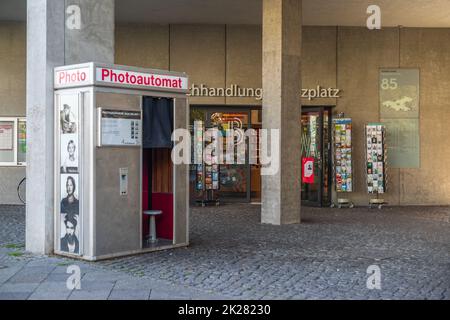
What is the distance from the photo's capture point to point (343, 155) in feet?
52.2

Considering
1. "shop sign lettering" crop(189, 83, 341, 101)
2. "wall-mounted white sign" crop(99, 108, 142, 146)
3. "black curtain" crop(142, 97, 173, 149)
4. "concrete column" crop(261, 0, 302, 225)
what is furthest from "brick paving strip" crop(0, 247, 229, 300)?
"shop sign lettering" crop(189, 83, 341, 101)

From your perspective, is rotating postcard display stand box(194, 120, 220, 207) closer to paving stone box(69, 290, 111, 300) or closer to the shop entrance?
the shop entrance

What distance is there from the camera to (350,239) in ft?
33.9

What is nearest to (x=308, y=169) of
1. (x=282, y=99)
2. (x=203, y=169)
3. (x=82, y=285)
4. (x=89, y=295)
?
(x=203, y=169)

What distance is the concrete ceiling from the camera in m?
14.0

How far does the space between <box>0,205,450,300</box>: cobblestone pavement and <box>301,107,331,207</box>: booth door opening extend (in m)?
2.80

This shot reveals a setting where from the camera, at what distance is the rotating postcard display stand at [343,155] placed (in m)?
15.9

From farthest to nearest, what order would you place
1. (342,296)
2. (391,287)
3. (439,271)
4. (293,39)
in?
(293,39) → (439,271) → (391,287) → (342,296)

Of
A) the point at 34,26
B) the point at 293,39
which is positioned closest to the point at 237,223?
the point at 293,39

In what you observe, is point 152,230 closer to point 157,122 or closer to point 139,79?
point 157,122

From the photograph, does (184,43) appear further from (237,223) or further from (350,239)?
(350,239)

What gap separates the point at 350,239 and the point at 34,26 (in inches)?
226

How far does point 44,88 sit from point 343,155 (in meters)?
9.08

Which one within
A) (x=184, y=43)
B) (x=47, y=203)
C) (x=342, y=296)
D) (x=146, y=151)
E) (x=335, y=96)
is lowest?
(x=342, y=296)
